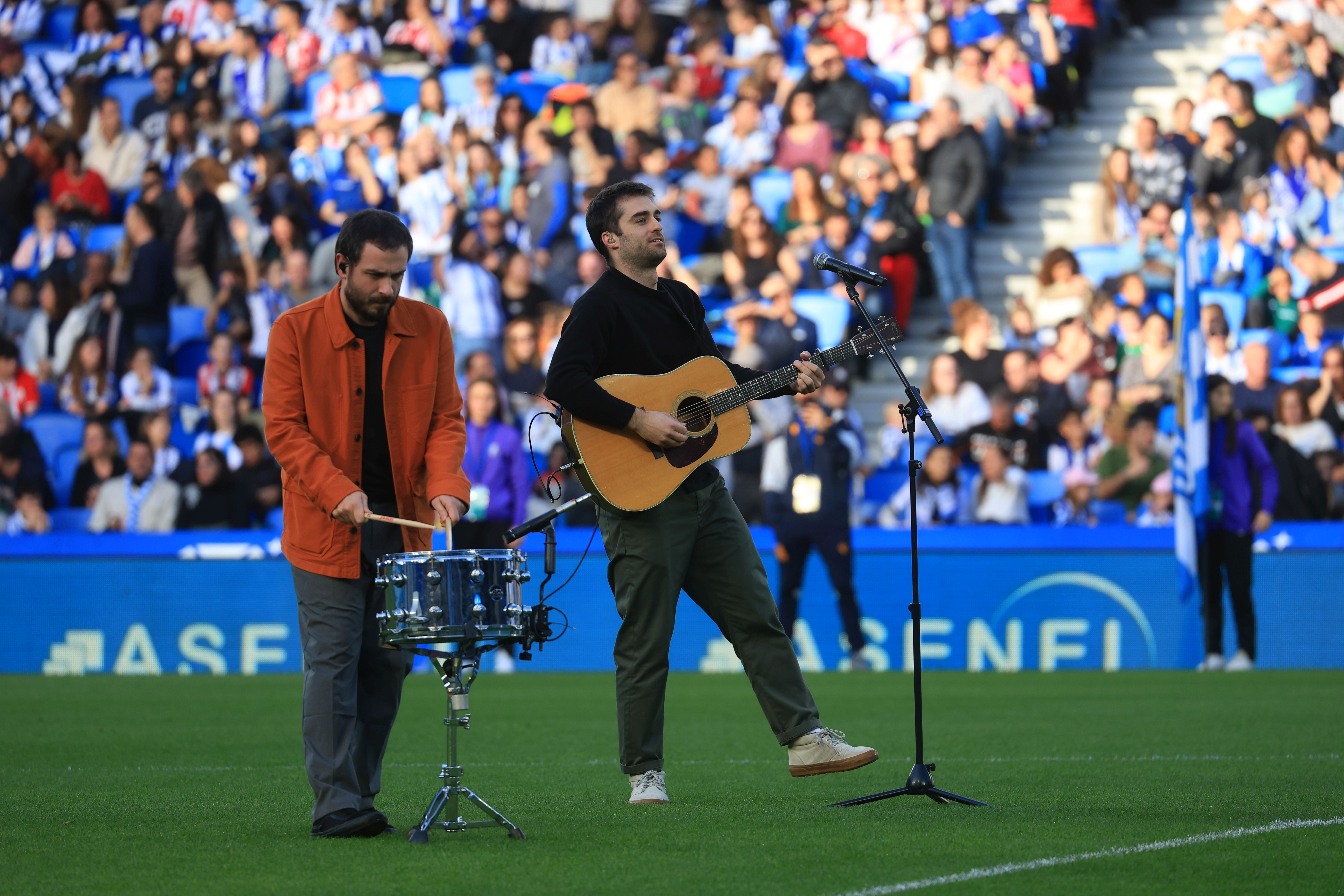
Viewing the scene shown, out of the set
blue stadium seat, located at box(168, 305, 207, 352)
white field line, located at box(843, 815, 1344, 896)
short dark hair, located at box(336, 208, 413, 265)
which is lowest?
white field line, located at box(843, 815, 1344, 896)

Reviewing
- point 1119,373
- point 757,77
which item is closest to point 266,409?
point 1119,373

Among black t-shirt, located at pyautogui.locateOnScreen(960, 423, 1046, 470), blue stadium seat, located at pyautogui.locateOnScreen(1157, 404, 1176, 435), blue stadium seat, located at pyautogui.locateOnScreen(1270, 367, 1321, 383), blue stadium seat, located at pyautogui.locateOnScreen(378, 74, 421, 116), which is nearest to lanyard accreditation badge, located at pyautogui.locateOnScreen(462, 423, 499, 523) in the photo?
black t-shirt, located at pyautogui.locateOnScreen(960, 423, 1046, 470)

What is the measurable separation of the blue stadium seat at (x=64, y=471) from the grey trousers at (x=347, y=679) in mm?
12193

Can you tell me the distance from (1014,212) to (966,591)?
6.64 meters

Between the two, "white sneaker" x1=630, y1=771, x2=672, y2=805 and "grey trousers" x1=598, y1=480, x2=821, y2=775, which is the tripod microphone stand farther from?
"white sneaker" x1=630, y1=771, x2=672, y2=805

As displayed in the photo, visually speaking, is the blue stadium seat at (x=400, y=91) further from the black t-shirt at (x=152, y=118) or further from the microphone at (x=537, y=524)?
Result: the microphone at (x=537, y=524)

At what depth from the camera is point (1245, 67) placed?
18.3 metres

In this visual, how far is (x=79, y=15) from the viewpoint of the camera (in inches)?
917

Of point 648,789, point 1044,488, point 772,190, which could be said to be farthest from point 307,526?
point 772,190

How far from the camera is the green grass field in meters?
5.02

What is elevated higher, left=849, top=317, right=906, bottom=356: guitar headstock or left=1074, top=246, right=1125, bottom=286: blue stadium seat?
left=1074, top=246, right=1125, bottom=286: blue stadium seat

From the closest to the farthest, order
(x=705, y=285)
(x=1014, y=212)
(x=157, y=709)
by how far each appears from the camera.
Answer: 1. (x=157, y=709)
2. (x=705, y=285)
3. (x=1014, y=212)

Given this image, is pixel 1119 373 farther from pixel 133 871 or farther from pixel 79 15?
pixel 79 15

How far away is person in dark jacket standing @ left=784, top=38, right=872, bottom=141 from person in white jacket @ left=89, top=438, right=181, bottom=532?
7531 mm
